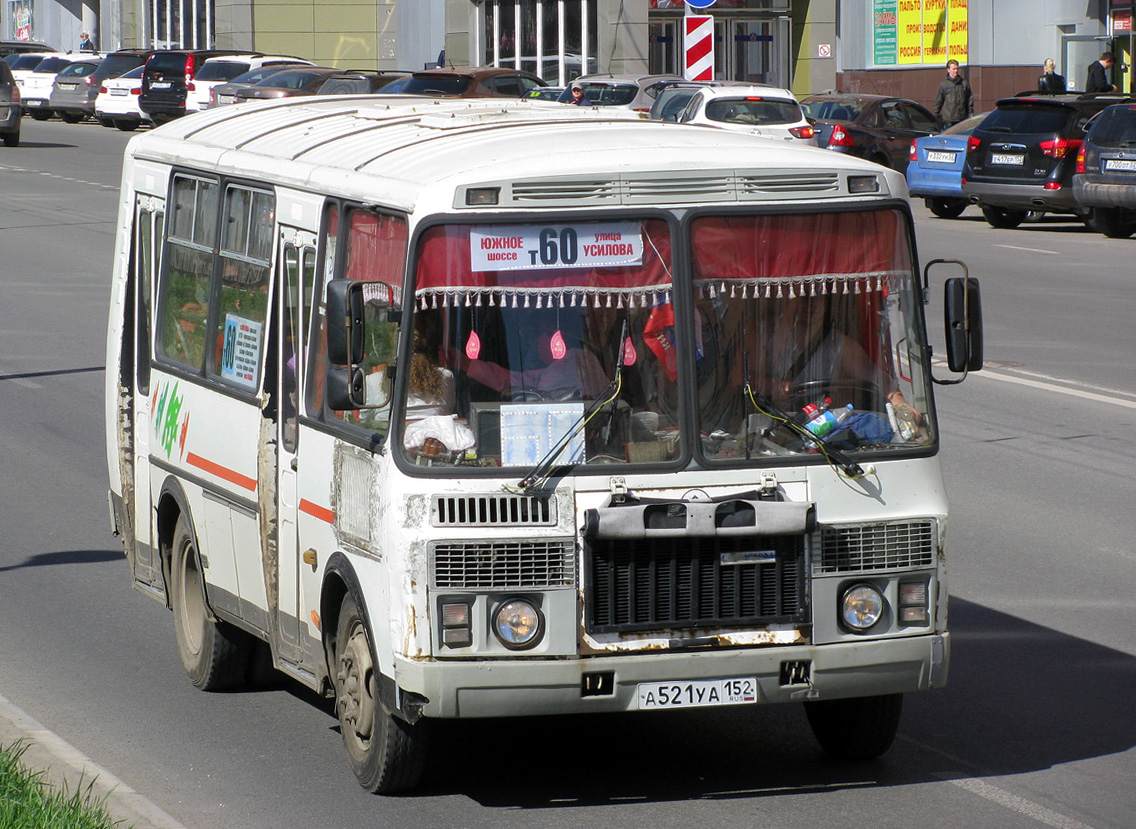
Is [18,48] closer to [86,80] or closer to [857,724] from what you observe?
[86,80]

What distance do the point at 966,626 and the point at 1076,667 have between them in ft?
2.35

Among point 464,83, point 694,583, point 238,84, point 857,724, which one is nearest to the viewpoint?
point 694,583

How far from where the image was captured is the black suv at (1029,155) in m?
25.7

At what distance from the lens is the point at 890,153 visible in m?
32.3

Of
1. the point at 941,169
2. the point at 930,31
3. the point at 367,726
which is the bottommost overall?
the point at 367,726

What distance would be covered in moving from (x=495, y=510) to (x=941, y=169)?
Answer: 22961mm

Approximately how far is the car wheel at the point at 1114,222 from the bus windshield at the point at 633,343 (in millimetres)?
20249

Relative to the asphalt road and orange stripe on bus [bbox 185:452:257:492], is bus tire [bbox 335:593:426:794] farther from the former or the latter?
orange stripe on bus [bbox 185:452:257:492]

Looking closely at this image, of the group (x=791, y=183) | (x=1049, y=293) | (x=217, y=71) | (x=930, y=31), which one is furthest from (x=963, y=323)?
(x=217, y=71)

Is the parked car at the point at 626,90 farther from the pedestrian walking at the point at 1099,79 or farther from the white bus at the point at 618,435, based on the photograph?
the white bus at the point at 618,435

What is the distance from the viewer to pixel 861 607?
5953 millimetres

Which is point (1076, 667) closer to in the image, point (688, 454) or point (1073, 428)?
A: point (688, 454)

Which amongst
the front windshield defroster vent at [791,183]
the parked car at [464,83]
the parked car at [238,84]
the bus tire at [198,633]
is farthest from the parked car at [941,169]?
the front windshield defroster vent at [791,183]

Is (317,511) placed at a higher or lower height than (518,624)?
higher
